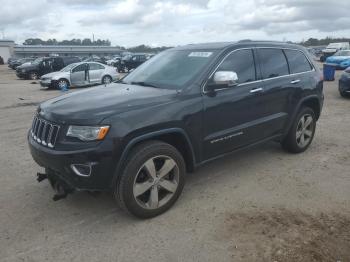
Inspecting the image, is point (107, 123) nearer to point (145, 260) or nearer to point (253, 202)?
point (145, 260)

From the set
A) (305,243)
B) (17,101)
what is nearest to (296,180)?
(305,243)

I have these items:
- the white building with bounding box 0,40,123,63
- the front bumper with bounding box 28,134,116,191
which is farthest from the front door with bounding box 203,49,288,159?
the white building with bounding box 0,40,123,63

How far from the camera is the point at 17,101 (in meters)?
13.5

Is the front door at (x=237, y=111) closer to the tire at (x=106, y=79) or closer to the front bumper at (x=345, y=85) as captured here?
the front bumper at (x=345, y=85)

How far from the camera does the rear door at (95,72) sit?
19.3 meters

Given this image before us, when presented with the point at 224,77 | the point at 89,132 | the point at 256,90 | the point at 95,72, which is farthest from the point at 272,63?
the point at 95,72

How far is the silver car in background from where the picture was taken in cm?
1818

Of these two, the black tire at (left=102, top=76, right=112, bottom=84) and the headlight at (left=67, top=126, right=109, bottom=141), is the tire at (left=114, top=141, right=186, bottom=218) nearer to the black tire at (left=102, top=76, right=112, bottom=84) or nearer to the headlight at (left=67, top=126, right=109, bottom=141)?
the headlight at (left=67, top=126, right=109, bottom=141)

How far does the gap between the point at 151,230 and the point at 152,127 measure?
1.04m

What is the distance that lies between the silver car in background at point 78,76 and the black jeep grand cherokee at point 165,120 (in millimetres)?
14203

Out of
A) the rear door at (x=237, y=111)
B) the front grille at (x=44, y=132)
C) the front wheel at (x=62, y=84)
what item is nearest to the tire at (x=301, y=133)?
the rear door at (x=237, y=111)

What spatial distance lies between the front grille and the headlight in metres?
0.22

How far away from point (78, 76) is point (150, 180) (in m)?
16.3

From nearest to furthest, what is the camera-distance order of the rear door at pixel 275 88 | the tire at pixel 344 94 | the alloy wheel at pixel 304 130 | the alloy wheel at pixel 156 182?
the alloy wheel at pixel 156 182 < the rear door at pixel 275 88 < the alloy wheel at pixel 304 130 < the tire at pixel 344 94
